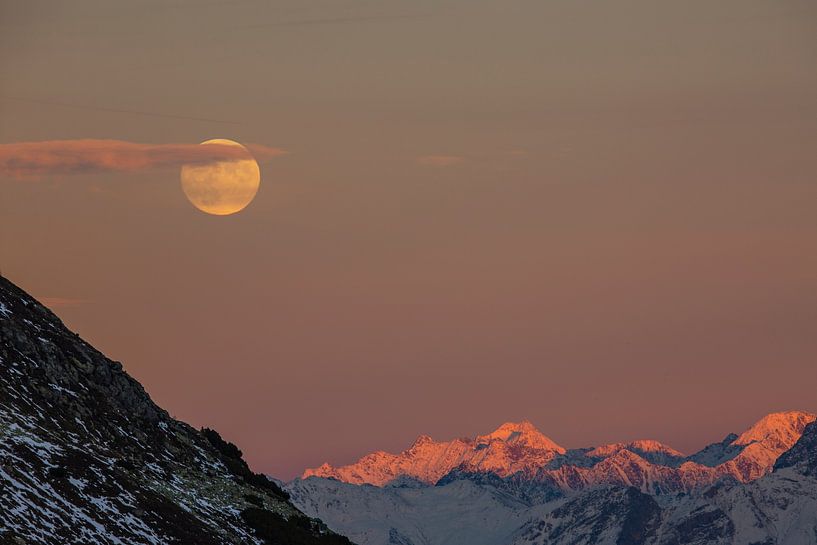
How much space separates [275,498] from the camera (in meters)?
118

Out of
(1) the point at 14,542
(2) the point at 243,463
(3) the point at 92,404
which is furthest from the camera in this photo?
(2) the point at 243,463

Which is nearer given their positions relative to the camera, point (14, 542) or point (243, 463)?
point (14, 542)

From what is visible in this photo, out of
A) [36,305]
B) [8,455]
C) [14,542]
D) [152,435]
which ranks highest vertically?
[36,305]

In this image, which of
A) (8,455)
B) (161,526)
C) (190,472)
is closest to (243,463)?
(190,472)

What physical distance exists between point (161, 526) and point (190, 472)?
57.9ft

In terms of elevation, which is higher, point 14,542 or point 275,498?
point 275,498

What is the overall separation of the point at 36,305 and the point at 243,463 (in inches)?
1100

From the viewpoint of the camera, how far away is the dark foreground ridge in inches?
3031

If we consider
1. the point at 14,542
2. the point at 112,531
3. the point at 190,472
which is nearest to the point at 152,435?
the point at 190,472

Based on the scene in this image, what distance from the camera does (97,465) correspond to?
3408 inches

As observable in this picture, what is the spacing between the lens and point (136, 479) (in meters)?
91.7

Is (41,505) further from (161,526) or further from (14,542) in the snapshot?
(161,526)

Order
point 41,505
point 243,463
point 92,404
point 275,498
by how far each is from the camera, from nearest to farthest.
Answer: point 41,505
point 92,404
point 275,498
point 243,463

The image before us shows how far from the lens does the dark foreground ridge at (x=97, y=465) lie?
77.0m
